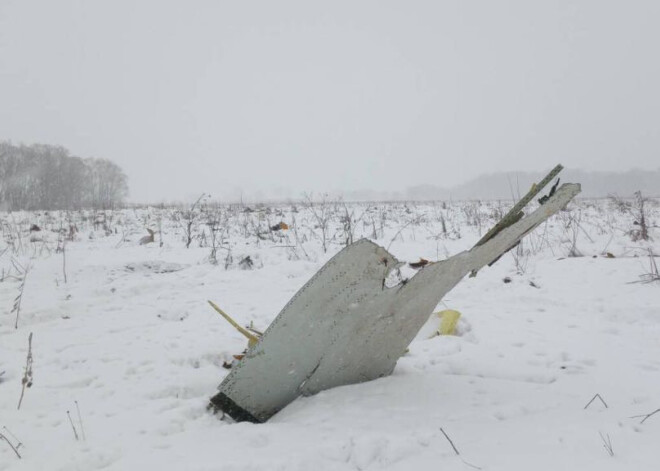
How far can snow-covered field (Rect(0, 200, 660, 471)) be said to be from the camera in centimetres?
131

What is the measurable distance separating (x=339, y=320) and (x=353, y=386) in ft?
1.42

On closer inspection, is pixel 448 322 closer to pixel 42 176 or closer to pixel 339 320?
pixel 339 320

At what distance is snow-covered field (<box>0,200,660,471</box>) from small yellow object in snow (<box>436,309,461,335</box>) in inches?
4.0

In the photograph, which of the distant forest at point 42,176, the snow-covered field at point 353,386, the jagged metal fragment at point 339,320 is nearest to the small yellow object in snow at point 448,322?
the snow-covered field at point 353,386

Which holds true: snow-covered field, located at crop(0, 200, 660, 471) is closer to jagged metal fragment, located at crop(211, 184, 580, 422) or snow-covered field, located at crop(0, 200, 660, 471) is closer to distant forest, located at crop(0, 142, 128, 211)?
jagged metal fragment, located at crop(211, 184, 580, 422)

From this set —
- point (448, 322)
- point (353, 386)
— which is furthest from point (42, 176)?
point (353, 386)

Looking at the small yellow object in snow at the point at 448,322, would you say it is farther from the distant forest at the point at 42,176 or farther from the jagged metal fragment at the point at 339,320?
the distant forest at the point at 42,176

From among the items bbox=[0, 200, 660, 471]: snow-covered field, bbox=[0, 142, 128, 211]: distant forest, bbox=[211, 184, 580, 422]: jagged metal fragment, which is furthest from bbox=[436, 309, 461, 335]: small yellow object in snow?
bbox=[0, 142, 128, 211]: distant forest

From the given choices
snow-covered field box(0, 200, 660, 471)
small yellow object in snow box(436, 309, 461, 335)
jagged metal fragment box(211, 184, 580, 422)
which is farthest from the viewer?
small yellow object in snow box(436, 309, 461, 335)

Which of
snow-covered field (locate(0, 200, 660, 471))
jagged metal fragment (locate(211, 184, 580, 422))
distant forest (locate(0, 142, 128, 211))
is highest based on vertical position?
distant forest (locate(0, 142, 128, 211))

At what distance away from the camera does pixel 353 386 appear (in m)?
1.82

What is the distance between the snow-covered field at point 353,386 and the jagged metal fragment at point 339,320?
0.32ft

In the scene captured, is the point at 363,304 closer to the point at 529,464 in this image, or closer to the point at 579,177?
the point at 529,464

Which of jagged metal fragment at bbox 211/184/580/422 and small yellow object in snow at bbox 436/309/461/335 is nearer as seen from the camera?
jagged metal fragment at bbox 211/184/580/422
